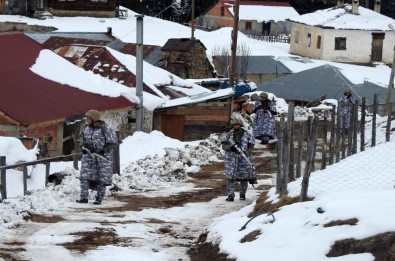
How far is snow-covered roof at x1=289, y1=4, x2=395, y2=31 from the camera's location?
2422 inches

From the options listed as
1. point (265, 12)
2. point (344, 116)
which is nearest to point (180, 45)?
point (344, 116)

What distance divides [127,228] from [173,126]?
51.7 feet

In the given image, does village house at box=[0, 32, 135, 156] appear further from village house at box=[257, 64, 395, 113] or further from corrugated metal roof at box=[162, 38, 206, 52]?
corrugated metal roof at box=[162, 38, 206, 52]

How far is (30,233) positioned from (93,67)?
59.1ft

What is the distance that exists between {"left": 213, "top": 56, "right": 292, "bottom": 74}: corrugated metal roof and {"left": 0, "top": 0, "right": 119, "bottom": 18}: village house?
994 cm

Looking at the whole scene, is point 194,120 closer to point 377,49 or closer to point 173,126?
point 173,126

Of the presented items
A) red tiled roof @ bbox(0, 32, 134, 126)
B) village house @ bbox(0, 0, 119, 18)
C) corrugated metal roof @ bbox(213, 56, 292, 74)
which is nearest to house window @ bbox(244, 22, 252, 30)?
village house @ bbox(0, 0, 119, 18)

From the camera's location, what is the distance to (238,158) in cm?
1460

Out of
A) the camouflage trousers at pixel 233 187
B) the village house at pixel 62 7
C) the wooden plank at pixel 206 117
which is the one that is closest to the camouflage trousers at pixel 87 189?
the camouflage trousers at pixel 233 187

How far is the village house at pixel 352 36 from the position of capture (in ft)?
202

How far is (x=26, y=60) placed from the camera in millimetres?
25172

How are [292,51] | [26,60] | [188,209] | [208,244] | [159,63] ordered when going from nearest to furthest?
[208,244]
[188,209]
[26,60]
[159,63]
[292,51]

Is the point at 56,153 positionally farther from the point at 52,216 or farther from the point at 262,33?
the point at 262,33

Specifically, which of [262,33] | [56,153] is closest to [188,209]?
[56,153]
